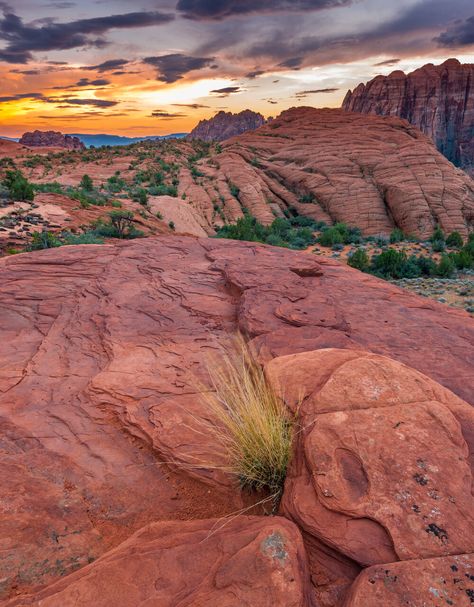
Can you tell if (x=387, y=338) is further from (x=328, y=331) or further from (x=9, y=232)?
(x=9, y=232)

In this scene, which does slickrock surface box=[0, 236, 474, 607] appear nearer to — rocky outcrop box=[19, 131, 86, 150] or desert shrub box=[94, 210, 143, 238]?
desert shrub box=[94, 210, 143, 238]

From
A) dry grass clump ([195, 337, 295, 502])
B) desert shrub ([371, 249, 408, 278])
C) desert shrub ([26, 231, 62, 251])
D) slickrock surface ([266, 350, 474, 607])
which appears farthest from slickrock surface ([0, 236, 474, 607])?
desert shrub ([371, 249, 408, 278])

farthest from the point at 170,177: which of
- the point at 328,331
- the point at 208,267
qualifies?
the point at 328,331

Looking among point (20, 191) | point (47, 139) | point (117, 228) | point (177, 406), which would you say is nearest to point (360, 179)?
point (117, 228)

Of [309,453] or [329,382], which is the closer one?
[309,453]

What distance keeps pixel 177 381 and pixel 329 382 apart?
155cm

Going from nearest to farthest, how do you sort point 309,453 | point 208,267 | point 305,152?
point 309,453
point 208,267
point 305,152

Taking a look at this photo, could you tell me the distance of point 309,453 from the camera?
2.31 m

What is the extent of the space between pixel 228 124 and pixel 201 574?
524 feet

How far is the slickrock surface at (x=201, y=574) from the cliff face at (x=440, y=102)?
102 meters

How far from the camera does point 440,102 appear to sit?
86.7m

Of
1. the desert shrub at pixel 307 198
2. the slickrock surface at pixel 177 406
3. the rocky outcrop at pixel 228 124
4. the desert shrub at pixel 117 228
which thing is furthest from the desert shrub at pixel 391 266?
the rocky outcrop at pixel 228 124

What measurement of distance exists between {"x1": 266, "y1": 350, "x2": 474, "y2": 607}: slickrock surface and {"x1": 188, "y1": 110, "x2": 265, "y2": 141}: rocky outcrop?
152260 mm

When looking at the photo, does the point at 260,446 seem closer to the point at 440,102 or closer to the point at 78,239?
the point at 78,239
